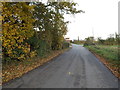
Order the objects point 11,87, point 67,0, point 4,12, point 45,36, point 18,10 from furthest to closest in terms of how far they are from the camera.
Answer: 1. point 45,36
2. point 67,0
3. point 18,10
4. point 4,12
5. point 11,87

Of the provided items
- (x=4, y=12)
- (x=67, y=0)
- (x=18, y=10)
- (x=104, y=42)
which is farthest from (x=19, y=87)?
(x=104, y=42)

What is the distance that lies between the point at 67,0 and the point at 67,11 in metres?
1.87

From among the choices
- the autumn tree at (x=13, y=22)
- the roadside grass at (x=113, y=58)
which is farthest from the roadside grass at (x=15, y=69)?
the roadside grass at (x=113, y=58)

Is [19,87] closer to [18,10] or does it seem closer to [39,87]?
[39,87]

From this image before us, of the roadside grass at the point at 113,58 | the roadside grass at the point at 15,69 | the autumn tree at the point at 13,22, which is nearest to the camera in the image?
the roadside grass at the point at 15,69

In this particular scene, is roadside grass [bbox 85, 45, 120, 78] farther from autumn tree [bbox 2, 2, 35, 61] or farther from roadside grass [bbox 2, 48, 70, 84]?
autumn tree [bbox 2, 2, 35, 61]

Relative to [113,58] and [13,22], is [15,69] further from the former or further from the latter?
[113,58]

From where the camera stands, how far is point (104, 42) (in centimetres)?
3462

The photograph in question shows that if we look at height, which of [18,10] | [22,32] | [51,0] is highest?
[51,0]

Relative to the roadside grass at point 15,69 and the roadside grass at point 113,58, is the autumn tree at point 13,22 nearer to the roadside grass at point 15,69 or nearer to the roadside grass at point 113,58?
the roadside grass at point 15,69

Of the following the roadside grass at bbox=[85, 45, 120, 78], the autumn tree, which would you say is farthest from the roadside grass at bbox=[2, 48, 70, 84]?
the roadside grass at bbox=[85, 45, 120, 78]

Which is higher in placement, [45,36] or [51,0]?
[51,0]

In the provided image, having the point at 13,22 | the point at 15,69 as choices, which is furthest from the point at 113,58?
the point at 13,22

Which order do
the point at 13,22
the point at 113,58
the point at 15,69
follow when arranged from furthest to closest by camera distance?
the point at 113,58 → the point at 15,69 → the point at 13,22
